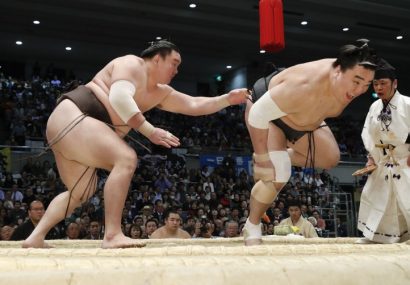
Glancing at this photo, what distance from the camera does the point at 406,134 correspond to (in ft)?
7.32

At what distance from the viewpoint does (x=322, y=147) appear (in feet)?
7.13

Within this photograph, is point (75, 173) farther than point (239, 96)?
No

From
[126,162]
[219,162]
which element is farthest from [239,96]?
[219,162]

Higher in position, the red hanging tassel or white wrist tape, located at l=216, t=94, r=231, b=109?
the red hanging tassel

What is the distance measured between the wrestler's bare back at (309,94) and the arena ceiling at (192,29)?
7255mm

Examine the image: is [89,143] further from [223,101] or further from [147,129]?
[223,101]

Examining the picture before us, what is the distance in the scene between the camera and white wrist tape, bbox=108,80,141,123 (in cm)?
177

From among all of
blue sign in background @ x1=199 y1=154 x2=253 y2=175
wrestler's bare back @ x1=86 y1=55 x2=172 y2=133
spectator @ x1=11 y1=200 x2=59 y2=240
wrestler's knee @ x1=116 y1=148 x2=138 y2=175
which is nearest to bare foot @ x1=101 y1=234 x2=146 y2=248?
wrestler's knee @ x1=116 y1=148 x2=138 y2=175

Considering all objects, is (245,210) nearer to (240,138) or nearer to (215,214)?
(215,214)

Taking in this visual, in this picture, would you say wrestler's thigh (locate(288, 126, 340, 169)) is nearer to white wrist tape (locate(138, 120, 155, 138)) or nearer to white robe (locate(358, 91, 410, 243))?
white robe (locate(358, 91, 410, 243))

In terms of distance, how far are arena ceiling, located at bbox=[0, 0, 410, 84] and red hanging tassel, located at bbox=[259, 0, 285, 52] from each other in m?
5.63

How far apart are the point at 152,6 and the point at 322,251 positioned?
8.12m

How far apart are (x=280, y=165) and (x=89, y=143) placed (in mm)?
749

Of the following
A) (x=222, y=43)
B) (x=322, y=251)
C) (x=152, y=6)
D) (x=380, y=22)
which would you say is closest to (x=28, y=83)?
A: (x=152, y=6)
